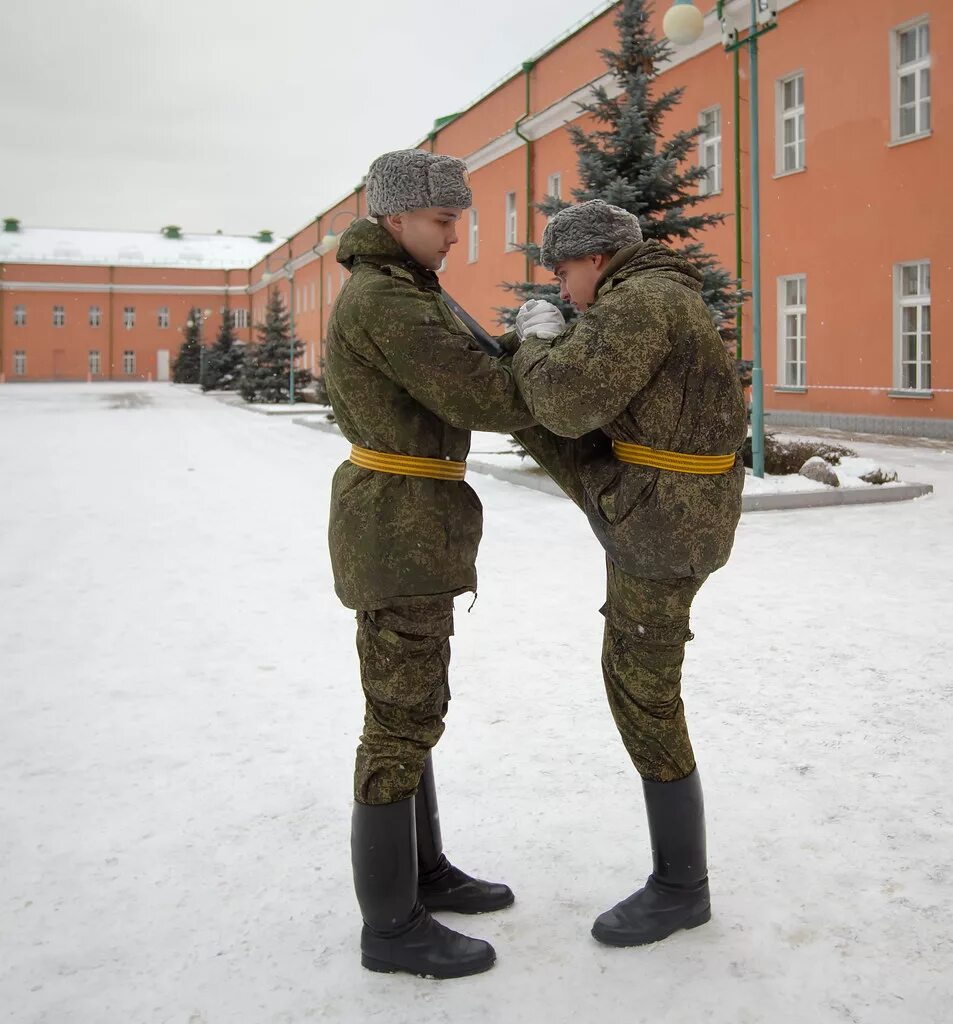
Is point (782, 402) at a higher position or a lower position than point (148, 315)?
lower

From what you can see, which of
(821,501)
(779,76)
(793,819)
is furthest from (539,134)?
(793,819)

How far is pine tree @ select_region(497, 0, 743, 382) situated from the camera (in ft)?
36.3

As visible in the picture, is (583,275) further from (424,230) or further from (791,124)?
(791,124)

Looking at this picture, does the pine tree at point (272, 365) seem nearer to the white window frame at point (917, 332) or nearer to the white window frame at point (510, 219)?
the white window frame at point (510, 219)

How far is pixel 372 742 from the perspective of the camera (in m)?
2.50

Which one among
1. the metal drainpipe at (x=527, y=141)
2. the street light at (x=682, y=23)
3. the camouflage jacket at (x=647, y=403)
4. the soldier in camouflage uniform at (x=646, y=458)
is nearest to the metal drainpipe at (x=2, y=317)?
the metal drainpipe at (x=527, y=141)

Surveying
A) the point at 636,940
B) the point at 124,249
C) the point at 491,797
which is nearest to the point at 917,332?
the point at 491,797

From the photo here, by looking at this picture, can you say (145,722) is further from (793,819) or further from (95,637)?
(793,819)

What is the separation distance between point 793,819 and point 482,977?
125cm

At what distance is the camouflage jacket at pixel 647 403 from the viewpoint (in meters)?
2.31

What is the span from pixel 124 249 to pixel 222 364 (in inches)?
1311

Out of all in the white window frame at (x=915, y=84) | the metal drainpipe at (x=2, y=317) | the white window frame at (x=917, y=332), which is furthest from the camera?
the metal drainpipe at (x=2, y=317)

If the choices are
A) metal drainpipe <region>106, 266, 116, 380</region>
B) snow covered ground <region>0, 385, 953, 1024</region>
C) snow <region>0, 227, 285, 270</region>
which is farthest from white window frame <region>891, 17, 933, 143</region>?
metal drainpipe <region>106, 266, 116, 380</region>

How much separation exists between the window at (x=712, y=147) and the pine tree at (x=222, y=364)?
104ft
